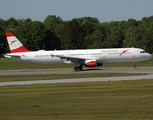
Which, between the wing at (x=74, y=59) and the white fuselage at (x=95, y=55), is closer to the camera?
the wing at (x=74, y=59)

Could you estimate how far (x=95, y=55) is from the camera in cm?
4309

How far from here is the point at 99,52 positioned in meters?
43.1

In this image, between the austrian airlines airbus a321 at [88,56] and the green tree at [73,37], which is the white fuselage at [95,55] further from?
the green tree at [73,37]

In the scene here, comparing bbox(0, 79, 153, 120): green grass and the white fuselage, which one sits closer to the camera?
bbox(0, 79, 153, 120): green grass

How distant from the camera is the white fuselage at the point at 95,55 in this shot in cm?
4284

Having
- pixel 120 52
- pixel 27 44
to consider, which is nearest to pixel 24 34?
pixel 27 44

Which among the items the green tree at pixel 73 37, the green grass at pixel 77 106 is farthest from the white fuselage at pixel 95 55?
the green tree at pixel 73 37

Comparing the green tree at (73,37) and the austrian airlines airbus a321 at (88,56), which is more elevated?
the green tree at (73,37)

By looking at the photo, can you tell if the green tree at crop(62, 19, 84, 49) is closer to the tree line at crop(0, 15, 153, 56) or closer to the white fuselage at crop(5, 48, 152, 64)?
the tree line at crop(0, 15, 153, 56)

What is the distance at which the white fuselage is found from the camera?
141 ft

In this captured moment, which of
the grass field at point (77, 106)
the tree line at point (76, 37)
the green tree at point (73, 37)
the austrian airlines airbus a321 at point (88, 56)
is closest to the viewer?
the grass field at point (77, 106)

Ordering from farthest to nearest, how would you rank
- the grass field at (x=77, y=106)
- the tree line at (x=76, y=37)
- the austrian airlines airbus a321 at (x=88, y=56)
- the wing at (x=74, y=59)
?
the tree line at (x=76, y=37), the austrian airlines airbus a321 at (x=88, y=56), the wing at (x=74, y=59), the grass field at (x=77, y=106)

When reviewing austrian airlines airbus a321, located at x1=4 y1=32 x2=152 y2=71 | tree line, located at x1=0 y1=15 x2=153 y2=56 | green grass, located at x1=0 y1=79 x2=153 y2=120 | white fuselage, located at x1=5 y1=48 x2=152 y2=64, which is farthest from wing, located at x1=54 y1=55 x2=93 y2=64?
tree line, located at x1=0 y1=15 x2=153 y2=56

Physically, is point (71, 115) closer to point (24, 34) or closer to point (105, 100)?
point (105, 100)
